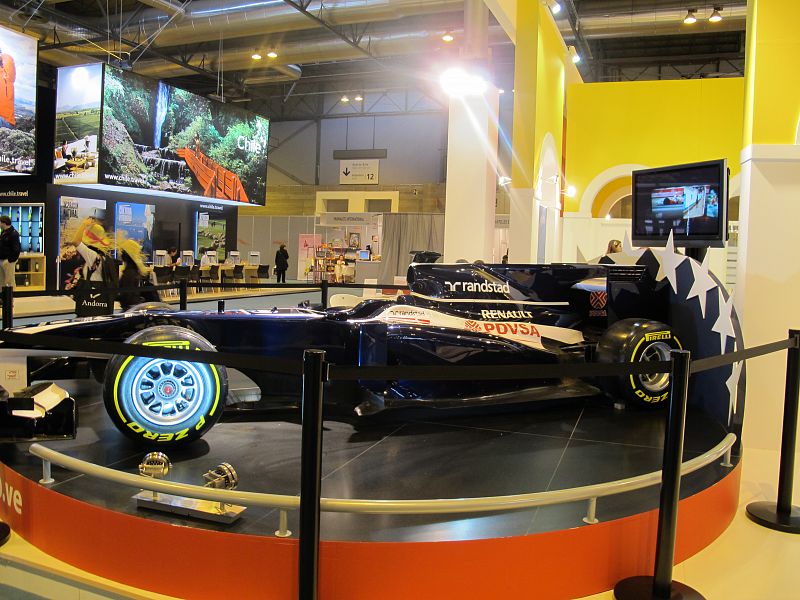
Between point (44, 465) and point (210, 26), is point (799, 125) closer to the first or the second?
point (44, 465)

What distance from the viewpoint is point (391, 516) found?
279 centimetres

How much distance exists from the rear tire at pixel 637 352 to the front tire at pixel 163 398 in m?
2.51

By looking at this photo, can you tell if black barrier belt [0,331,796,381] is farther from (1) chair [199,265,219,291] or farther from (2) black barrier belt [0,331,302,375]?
(1) chair [199,265,219,291]

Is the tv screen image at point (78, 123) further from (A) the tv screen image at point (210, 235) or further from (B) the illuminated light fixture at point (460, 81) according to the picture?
(B) the illuminated light fixture at point (460, 81)

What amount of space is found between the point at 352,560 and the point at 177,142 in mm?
15186

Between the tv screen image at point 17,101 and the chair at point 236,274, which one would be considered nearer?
the tv screen image at point 17,101

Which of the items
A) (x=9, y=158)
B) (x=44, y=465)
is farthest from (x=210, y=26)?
(x=44, y=465)

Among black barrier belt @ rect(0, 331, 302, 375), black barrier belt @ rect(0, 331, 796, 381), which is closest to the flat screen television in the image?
black barrier belt @ rect(0, 331, 796, 381)

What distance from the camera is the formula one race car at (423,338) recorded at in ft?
11.1

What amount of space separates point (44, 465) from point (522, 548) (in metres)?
2.10

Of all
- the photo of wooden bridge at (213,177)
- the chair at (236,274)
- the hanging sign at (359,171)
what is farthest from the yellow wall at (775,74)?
the hanging sign at (359,171)

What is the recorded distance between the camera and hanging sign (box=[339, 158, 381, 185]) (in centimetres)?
2769

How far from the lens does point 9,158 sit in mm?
12156

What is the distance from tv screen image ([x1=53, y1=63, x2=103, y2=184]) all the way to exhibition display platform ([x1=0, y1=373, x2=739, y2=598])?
11110mm
